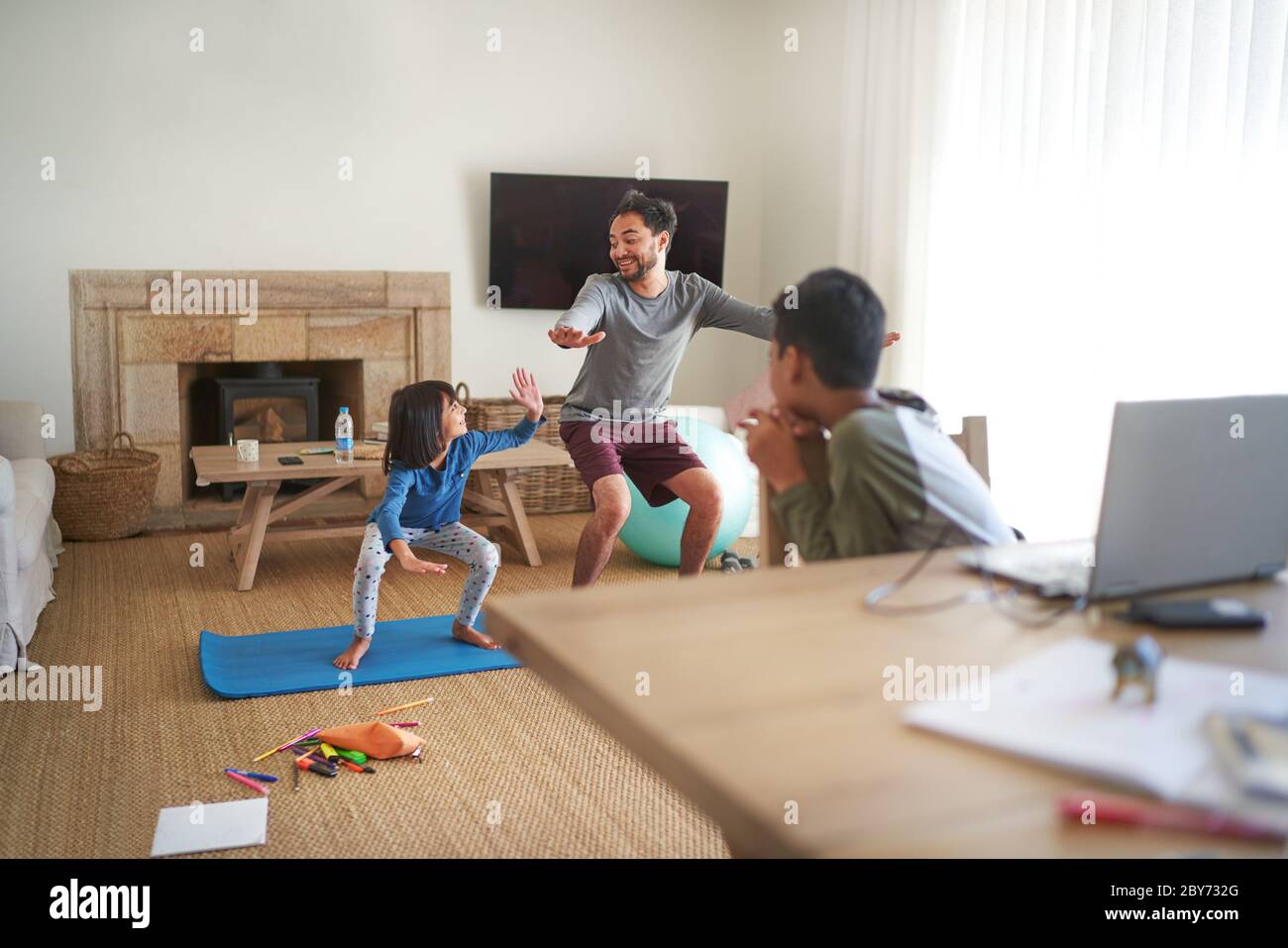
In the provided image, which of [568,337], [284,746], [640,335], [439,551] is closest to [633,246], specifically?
[640,335]

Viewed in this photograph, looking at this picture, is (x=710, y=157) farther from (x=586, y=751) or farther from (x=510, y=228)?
(x=586, y=751)

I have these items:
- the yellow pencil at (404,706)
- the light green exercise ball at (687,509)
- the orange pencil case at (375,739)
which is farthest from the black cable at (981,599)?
the light green exercise ball at (687,509)

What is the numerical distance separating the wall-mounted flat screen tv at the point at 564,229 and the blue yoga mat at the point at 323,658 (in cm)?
245

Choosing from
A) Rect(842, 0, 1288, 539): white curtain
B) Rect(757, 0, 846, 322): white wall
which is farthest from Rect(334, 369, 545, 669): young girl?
Rect(757, 0, 846, 322): white wall

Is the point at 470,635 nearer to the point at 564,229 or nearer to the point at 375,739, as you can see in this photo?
the point at 375,739

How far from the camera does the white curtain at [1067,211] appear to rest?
3.67 m

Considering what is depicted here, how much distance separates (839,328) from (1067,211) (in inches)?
119

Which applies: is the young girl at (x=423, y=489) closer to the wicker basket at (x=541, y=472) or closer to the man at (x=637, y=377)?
the man at (x=637, y=377)

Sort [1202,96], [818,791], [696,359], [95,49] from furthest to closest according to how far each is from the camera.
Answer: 1. [696,359]
2. [95,49]
3. [1202,96]
4. [818,791]

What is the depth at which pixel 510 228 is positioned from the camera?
5801 millimetres

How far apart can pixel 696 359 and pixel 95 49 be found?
3.20 metres

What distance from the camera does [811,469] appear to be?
1688mm

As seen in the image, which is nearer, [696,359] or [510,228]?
[510,228]
